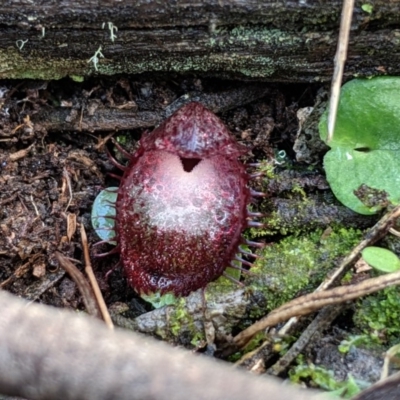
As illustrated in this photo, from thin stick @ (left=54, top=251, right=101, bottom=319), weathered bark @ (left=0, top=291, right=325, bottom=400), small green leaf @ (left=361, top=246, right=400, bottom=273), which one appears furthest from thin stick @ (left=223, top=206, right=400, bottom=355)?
weathered bark @ (left=0, top=291, right=325, bottom=400)

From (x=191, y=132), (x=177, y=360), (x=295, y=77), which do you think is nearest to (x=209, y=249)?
(x=191, y=132)

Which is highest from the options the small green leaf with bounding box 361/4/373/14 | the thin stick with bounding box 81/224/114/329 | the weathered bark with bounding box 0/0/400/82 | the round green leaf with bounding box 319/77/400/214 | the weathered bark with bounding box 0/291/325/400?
the small green leaf with bounding box 361/4/373/14

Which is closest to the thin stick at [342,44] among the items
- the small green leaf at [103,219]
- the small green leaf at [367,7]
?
the small green leaf at [367,7]

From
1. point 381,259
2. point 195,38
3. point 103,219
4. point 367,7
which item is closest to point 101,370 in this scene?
point 381,259

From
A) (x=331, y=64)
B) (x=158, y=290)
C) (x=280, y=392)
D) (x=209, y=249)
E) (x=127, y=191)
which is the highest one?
(x=331, y=64)

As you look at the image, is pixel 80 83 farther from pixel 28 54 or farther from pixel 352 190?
pixel 352 190

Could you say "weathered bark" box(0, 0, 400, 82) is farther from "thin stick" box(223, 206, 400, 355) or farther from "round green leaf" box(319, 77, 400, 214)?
"thin stick" box(223, 206, 400, 355)
